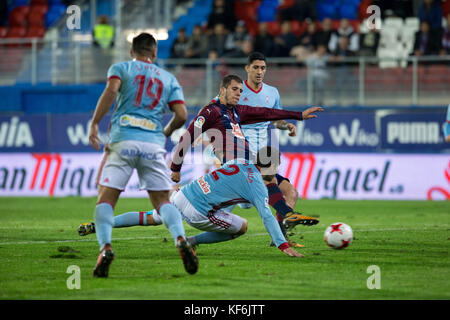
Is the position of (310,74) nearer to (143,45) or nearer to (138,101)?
(143,45)

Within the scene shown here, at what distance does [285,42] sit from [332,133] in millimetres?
3230

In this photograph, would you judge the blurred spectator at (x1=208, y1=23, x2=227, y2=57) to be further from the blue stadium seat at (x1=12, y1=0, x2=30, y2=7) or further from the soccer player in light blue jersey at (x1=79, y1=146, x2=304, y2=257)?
the soccer player in light blue jersey at (x1=79, y1=146, x2=304, y2=257)

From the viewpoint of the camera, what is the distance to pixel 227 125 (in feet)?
27.9

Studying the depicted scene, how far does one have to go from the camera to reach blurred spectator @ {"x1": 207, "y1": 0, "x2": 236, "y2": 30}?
21812 mm

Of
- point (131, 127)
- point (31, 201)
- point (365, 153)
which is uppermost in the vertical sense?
point (131, 127)

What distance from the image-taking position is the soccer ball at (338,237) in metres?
8.78

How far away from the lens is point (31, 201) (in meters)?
17.5

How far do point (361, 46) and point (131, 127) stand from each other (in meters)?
13.0

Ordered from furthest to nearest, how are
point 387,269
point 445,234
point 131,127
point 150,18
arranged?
point 150,18
point 445,234
point 387,269
point 131,127

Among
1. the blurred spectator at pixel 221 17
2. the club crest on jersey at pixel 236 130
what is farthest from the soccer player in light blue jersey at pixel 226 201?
the blurred spectator at pixel 221 17

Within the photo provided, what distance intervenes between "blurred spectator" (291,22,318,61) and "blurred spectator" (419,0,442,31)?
2.77 meters

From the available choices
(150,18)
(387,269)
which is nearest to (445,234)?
(387,269)
